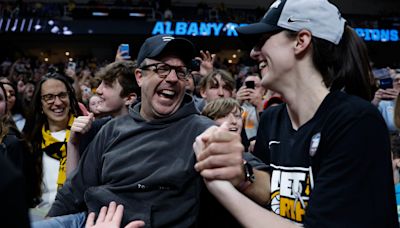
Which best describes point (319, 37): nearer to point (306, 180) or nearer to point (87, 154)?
point (306, 180)

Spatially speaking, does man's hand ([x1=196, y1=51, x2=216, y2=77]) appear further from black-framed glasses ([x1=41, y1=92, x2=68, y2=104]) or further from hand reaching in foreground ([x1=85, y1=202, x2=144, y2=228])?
hand reaching in foreground ([x1=85, y1=202, x2=144, y2=228])

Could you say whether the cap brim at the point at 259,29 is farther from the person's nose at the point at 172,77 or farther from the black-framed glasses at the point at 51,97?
the black-framed glasses at the point at 51,97

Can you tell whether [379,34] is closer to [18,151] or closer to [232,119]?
[232,119]

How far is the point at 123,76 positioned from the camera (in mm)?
2893

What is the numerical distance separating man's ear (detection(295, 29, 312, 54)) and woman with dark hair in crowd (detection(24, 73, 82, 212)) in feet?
6.62

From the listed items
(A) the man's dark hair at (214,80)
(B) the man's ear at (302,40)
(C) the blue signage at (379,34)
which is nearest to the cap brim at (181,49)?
(B) the man's ear at (302,40)

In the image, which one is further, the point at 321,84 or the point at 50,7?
the point at 50,7

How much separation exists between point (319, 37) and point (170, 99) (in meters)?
0.90

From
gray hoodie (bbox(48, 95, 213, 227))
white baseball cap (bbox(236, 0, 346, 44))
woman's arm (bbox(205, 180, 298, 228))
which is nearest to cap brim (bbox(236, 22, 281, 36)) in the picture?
white baseball cap (bbox(236, 0, 346, 44))

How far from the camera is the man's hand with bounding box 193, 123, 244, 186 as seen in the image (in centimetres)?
121

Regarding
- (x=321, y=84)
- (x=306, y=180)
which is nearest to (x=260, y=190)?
(x=306, y=180)

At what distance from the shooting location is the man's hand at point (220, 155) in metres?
1.21

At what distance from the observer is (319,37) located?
4.36 ft

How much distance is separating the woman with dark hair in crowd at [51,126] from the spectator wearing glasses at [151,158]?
36.0 inches
